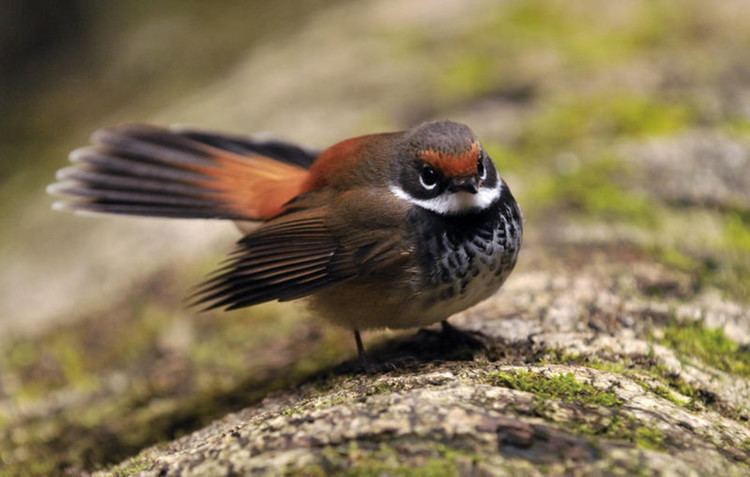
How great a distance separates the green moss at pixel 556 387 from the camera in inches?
117

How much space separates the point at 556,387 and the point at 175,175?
240cm

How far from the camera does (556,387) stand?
120 inches

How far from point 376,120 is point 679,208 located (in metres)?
2.24

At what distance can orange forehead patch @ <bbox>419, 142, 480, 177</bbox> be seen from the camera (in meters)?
3.58

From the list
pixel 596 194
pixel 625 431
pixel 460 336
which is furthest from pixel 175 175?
pixel 625 431

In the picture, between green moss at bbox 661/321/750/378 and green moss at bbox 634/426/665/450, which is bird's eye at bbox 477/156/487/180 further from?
green moss at bbox 634/426/665/450

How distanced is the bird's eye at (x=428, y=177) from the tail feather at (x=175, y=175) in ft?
2.56

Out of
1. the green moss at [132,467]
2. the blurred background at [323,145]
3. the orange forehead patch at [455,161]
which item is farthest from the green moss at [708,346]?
the green moss at [132,467]

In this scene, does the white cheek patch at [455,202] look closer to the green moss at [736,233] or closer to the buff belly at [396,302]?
the buff belly at [396,302]

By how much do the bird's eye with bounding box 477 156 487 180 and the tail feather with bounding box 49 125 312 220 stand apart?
943 mm

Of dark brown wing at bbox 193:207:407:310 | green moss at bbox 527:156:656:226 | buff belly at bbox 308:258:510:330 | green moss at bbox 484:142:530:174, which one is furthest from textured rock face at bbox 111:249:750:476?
green moss at bbox 484:142:530:174

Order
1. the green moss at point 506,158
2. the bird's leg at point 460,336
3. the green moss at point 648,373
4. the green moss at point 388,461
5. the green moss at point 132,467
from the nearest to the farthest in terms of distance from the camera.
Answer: the green moss at point 388,461 < the green moss at point 132,467 < the green moss at point 648,373 < the bird's leg at point 460,336 < the green moss at point 506,158

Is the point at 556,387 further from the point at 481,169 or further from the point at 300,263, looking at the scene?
the point at 300,263

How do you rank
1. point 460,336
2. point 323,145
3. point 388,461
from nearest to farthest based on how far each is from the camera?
point 388,461
point 460,336
point 323,145
